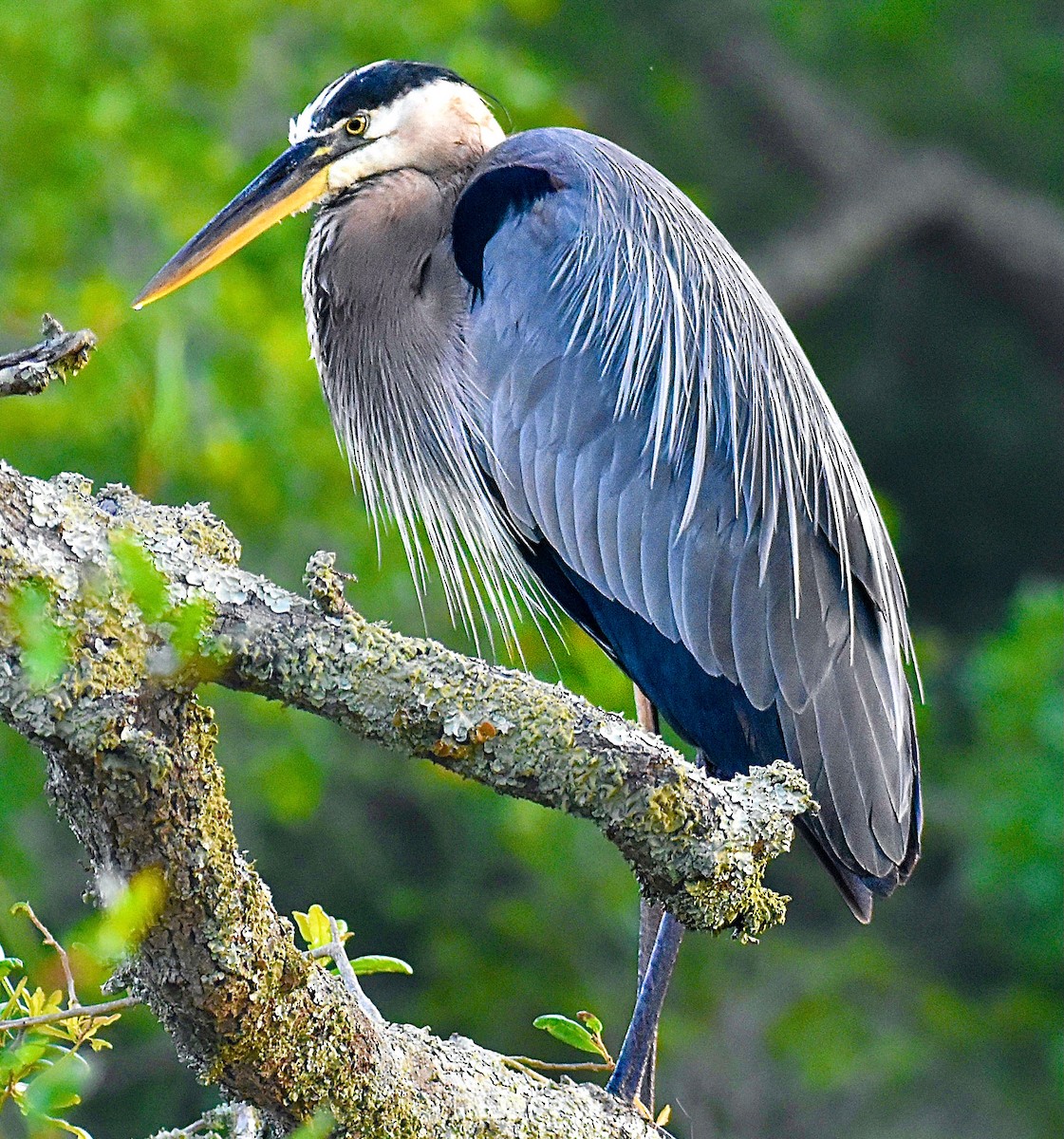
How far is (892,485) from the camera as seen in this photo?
9.78 meters

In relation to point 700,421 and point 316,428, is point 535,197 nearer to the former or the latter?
point 700,421

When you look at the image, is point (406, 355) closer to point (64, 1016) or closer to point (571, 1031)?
point (571, 1031)

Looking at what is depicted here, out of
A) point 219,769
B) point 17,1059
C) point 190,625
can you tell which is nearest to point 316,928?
point 219,769

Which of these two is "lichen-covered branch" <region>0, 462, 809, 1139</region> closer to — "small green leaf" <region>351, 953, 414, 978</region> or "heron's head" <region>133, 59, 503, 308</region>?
"small green leaf" <region>351, 953, 414, 978</region>

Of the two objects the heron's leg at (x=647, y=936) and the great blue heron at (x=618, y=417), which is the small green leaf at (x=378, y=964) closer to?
the heron's leg at (x=647, y=936)

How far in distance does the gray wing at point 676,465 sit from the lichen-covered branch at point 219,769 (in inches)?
48.2

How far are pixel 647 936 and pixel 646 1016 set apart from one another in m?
0.31

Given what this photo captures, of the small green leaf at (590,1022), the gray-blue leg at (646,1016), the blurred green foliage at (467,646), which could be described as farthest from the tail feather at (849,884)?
the small green leaf at (590,1022)

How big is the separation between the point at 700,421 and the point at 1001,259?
6.32 m

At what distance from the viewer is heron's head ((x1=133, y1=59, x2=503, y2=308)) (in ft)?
9.90

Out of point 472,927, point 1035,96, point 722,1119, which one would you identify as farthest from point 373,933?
point 1035,96

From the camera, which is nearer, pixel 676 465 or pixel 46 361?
pixel 46 361

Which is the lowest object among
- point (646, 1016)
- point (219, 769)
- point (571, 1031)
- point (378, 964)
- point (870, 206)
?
point (646, 1016)

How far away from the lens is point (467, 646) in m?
5.01
